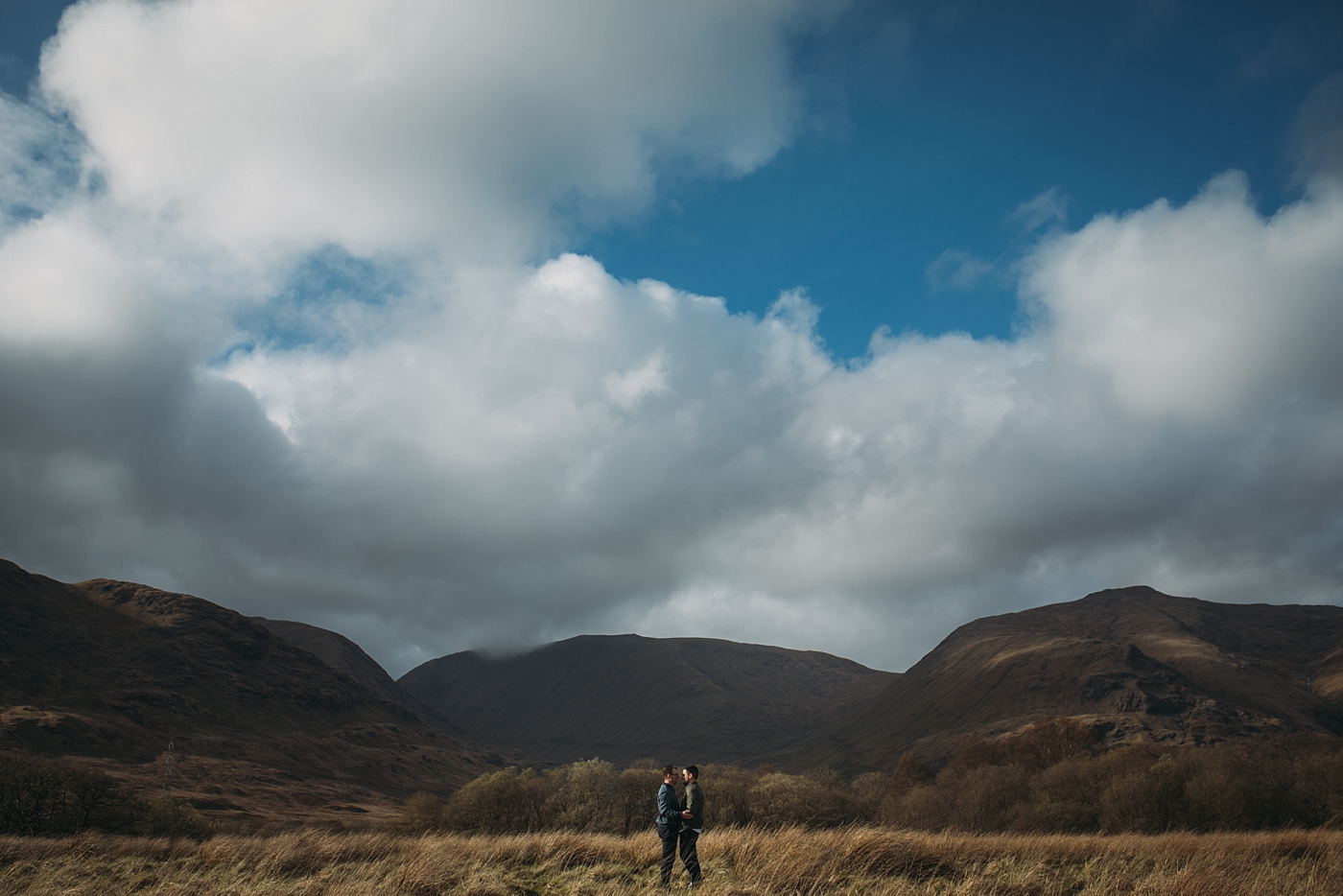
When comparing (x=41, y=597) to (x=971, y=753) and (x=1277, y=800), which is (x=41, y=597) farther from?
(x=1277, y=800)

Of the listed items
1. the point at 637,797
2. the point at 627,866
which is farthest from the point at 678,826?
the point at 637,797

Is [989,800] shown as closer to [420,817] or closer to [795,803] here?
[795,803]

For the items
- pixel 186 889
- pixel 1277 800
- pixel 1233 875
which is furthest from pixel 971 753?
pixel 186 889

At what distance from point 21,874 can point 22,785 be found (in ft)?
118

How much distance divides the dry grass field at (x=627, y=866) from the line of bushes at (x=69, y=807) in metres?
29.4

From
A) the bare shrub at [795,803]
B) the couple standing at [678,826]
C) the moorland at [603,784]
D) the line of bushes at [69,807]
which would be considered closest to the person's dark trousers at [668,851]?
the couple standing at [678,826]

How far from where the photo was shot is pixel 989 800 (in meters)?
57.6

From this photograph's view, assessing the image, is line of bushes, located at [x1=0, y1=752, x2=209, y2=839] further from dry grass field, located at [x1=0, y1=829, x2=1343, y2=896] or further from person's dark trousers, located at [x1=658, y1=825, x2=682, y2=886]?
person's dark trousers, located at [x1=658, y1=825, x2=682, y2=886]

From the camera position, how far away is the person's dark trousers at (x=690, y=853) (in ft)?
37.2

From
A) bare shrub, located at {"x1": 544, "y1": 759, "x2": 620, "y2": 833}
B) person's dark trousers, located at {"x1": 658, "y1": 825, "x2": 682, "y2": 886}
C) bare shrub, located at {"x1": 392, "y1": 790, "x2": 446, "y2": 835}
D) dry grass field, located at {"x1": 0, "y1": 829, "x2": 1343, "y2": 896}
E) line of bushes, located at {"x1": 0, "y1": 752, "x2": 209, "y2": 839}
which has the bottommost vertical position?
bare shrub, located at {"x1": 392, "y1": 790, "x2": 446, "y2": 835}

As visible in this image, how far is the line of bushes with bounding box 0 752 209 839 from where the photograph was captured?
36.9m

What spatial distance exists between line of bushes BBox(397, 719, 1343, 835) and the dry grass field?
33763mm

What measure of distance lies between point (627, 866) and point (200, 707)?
504 ft

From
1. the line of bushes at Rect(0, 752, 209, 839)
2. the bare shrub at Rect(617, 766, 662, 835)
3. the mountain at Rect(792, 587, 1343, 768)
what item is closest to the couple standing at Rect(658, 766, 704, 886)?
the line of bushes at Rect(0, 752, 209, 839)
